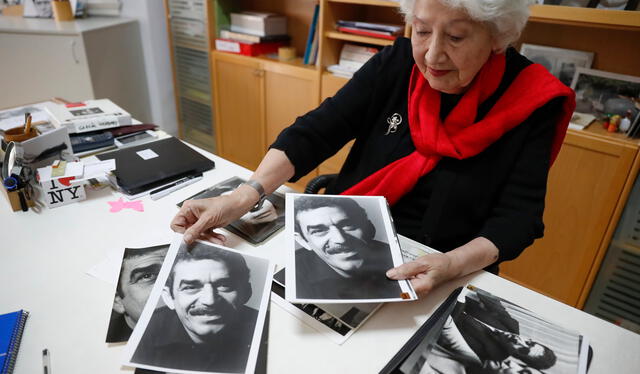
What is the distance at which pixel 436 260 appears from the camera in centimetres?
81

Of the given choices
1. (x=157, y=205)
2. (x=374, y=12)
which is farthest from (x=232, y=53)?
(x=157, y=205)

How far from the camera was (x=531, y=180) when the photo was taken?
0.95 meters

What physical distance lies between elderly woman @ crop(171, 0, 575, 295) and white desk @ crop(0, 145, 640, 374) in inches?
4.0

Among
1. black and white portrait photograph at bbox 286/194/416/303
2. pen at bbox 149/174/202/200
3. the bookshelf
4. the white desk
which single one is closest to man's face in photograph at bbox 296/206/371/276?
black and white portrait photograph at bbox 286/194/416/303

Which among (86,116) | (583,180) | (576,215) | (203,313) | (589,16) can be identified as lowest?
(576,215)

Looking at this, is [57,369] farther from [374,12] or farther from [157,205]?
[374,12]

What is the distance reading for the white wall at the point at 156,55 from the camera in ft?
9.41

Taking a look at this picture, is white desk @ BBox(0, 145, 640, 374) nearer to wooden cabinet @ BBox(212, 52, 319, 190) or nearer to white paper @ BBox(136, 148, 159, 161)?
white paper @ BBox(136, 148, 159, 161)

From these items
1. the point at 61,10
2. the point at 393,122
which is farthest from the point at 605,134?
the point at 61,10

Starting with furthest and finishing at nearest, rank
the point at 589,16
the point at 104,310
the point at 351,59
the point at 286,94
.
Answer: the point at 286,94, the point at 351,59, the point at 589,16, the point at 104,310

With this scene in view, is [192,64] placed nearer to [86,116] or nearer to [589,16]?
[86,116]

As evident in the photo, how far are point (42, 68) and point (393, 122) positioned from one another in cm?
253

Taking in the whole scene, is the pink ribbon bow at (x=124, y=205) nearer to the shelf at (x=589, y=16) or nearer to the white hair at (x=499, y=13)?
the white hair at (x=499, y=13)

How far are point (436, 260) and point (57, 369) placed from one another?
0.69m
